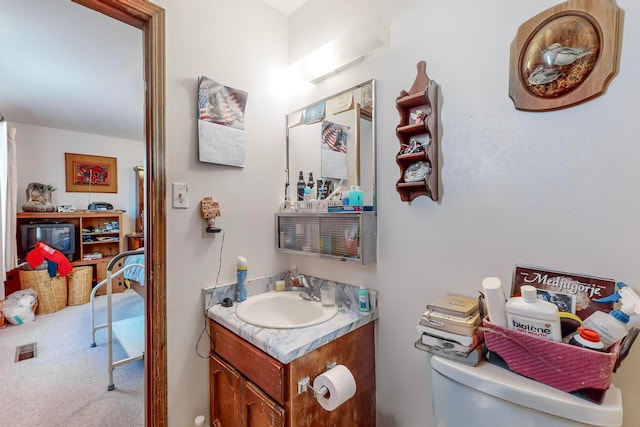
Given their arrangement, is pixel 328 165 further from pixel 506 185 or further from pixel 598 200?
pixel 598 200

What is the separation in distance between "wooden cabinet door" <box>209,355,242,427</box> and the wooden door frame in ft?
0.68

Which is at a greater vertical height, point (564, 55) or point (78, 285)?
point (564, 55)

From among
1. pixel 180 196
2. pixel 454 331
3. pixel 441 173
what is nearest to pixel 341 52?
pixel 441 173

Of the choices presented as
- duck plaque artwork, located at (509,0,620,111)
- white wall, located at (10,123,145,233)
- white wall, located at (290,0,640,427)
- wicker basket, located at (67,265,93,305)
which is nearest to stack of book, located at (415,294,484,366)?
white wall, located at (290,0,640,427)

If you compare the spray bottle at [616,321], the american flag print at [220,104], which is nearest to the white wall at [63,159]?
the american flag print at [220,104]

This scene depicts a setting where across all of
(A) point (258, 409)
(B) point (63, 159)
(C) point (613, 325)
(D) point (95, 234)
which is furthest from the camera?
(D) point (95, 234)

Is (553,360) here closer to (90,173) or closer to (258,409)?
(258,409)

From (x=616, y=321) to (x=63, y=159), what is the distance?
5.54 metres

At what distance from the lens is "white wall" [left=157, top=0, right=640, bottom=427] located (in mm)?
784

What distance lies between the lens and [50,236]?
3.55 metres

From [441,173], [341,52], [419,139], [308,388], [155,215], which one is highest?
[341,52]

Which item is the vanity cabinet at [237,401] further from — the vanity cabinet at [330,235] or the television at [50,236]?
the television at [50,236]

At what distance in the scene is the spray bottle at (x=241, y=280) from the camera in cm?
144

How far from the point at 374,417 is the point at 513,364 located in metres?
0.82
